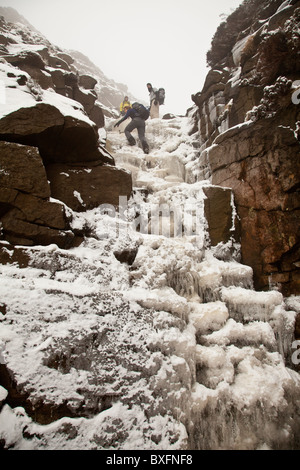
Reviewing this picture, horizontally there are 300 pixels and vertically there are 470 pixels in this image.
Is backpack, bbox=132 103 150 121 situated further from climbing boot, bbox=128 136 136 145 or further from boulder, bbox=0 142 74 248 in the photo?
boulder, bbox=0 142 74 248

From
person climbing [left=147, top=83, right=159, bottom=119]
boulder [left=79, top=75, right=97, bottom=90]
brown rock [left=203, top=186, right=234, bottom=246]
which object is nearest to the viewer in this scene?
brown rock [left=203, top=186, right=234, bottom=246]

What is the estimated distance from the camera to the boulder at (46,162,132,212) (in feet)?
17.0

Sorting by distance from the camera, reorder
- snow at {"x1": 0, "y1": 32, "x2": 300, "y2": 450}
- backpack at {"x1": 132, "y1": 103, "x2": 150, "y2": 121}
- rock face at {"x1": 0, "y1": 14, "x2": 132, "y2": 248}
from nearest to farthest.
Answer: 1. snow at {"x1": 0, "y1": 32, "x2": 300, "y2": 450}
2. rock face at {"x1": 0, "y1": 14, "x2": 132, "y2": 248}
3. backpack at {"x1": 132, "y1": 103, "x2": 150, "y2": 121}

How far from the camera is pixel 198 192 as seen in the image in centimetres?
676

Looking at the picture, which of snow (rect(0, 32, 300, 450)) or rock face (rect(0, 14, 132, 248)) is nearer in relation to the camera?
snow (rect(0, 32, 300, 450))

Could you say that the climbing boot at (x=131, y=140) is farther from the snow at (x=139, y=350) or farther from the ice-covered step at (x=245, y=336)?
the ice-covered step at (x=245, y=336)

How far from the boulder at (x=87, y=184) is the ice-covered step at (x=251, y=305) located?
3596 mm

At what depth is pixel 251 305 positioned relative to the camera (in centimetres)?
439

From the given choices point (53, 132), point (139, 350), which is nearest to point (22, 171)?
point (53, 132)

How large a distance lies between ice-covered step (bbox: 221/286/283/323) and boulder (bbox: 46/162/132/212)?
3.60 meters

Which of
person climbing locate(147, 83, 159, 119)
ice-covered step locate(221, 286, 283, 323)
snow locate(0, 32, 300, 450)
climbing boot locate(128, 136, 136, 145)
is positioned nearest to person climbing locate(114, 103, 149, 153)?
climbing boot locate(128, 136, 136, 145)

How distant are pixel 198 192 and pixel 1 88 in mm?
5697
